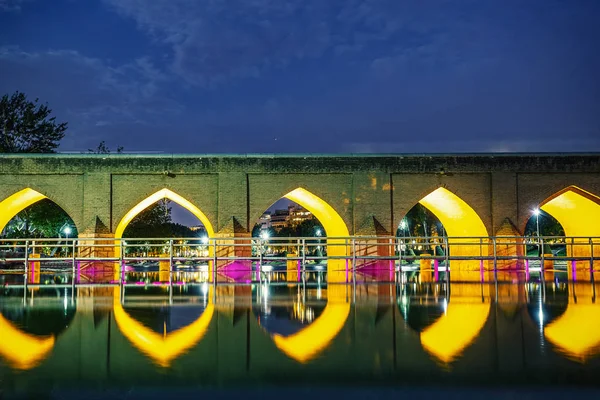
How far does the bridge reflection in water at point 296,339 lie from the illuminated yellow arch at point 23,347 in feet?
0.03

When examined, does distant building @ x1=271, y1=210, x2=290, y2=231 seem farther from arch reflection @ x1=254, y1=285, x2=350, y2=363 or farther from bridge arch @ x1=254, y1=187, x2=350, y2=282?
arch reflection @ x1=254, y1=285, x2=350, y2=363

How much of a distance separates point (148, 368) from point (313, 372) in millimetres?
1359

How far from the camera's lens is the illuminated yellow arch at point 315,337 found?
5824mm

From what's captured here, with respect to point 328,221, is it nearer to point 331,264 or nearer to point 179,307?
point 331,264

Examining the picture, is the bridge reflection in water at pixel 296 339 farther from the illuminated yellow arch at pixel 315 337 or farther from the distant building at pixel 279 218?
the distant building at pixel 279 218

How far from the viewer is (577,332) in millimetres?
7047

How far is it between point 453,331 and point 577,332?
139 centimetres

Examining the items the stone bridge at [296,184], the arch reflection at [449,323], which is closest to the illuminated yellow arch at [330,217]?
the stone bridge at [296,184]

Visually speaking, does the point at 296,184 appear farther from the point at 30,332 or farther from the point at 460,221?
the point at 30,332

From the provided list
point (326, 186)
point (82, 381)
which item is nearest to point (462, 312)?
point (82, 381)

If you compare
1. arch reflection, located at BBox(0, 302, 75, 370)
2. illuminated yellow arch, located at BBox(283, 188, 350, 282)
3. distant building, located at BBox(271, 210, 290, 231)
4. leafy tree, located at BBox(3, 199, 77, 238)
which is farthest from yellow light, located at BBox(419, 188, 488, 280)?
distant building, located at BBox(271, 210, 290, 231)

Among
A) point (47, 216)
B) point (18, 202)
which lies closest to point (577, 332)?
point (18, 202)

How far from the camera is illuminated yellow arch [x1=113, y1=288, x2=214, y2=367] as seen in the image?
572 cm

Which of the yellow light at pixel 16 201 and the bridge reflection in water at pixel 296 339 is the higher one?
the yellow light at pixel 16 201
